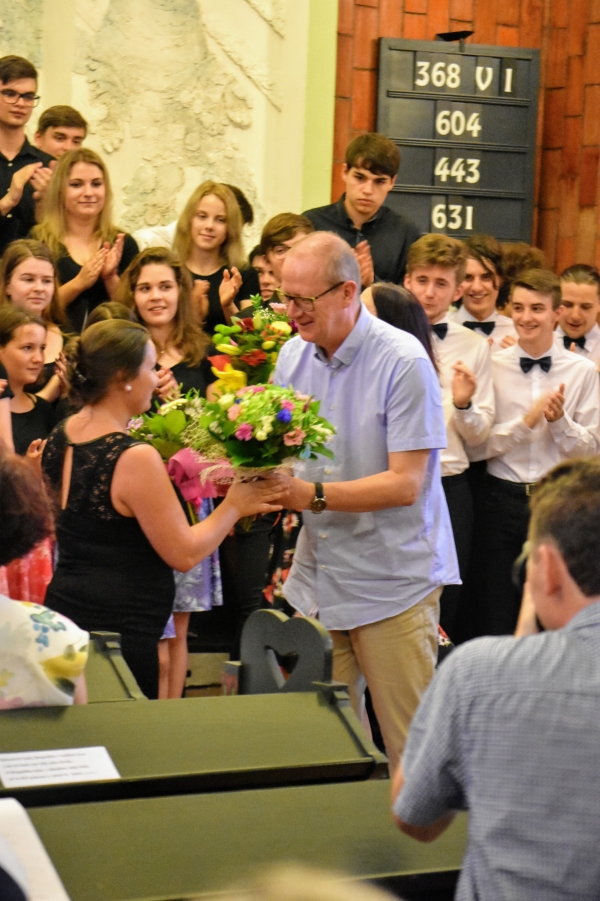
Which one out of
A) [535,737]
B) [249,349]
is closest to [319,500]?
[249,349]

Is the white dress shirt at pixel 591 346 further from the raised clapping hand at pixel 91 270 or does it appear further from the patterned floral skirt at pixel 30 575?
the patterned floral skirt at pixel 30 575

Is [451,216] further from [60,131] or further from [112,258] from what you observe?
[112,258]

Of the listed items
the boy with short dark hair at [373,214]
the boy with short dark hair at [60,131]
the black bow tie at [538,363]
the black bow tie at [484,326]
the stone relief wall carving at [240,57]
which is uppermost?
the stone relief wall carving at [240,57]

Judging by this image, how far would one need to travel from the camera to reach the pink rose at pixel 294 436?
2.96m

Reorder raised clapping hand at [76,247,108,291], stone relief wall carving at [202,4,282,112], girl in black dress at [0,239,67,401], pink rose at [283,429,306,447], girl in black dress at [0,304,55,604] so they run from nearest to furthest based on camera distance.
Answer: pink rose at [283,429,306,447]
girl in black dress at [0,304,55,604]
girl in black dress at [0,239,67,401]
raised clapping hand at [76,247,108,291]
stone relief wall carving at [202,4,282,112]

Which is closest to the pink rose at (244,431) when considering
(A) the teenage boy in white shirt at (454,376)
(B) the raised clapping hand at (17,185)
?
(A) the teenage boy in white shirt at (454,376)

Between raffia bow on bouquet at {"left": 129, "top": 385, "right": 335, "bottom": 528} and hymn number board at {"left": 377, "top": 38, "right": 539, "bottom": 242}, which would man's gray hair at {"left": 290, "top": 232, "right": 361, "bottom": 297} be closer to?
raffia bow on bouquet at {"left": 129, "top": 385, "right": 335, "bottom": 528}

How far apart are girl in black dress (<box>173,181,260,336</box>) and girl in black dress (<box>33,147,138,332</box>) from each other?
336mm

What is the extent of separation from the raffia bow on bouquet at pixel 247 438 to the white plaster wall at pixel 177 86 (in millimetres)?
3922

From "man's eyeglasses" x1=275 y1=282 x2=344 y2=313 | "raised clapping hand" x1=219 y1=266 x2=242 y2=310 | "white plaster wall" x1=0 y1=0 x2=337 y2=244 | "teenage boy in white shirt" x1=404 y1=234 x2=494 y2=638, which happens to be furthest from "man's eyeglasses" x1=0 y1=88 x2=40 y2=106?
"man's eyeglasses" x1=275 y1=282 x2=344 y2=313

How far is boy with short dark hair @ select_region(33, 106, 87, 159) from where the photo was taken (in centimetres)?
562

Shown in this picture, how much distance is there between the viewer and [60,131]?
5617 mm

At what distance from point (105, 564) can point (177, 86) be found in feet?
15.5

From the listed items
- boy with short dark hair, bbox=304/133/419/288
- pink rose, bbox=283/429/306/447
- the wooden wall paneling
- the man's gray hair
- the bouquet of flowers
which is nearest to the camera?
pink rose, bbox=283/429/306/447
